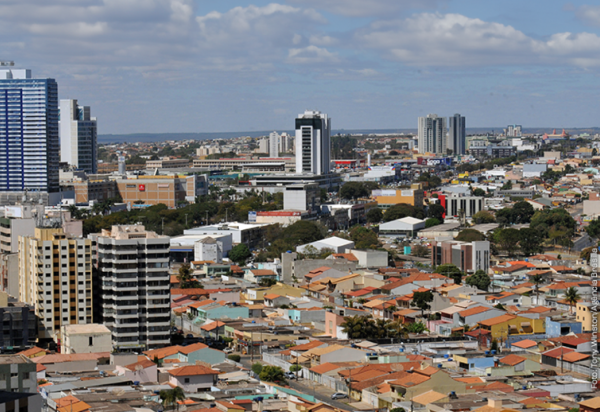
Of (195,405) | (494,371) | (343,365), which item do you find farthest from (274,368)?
(494,371)

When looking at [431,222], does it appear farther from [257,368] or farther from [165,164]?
[165,164]

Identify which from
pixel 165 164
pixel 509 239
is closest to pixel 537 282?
pixel 509 239

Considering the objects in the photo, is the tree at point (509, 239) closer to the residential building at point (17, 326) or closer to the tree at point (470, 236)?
the tree at point (470, 236)

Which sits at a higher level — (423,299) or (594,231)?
(594,231)

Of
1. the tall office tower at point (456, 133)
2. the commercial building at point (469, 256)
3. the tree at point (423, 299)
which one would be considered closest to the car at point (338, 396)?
the tree at point (423, 299)

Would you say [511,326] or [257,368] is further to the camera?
[511,326]

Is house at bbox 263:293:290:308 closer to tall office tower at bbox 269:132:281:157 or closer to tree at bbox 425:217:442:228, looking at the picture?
tree at bbox 425:217:442:228
